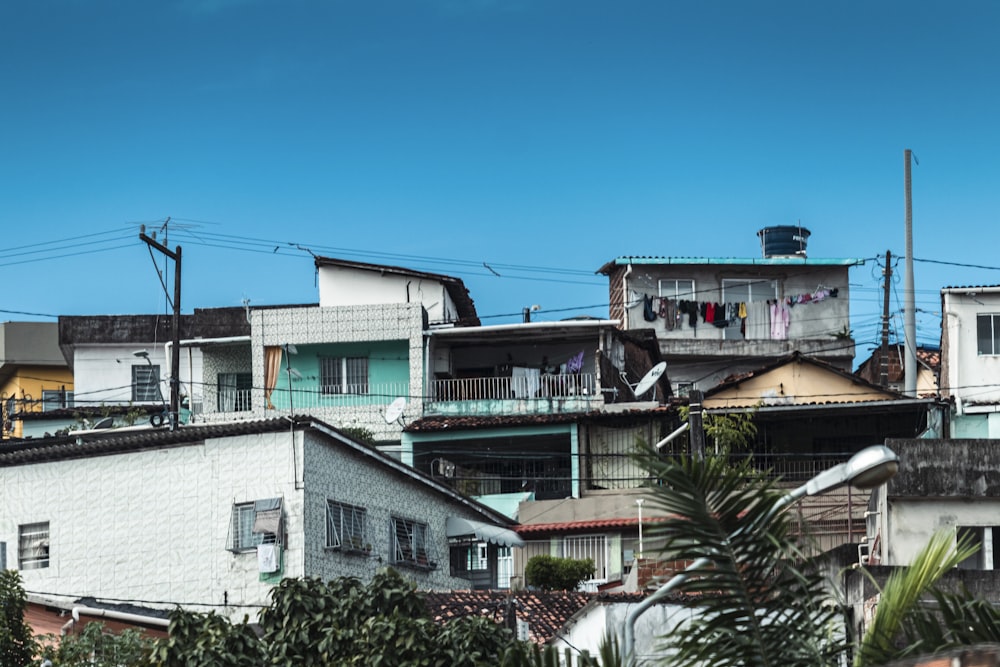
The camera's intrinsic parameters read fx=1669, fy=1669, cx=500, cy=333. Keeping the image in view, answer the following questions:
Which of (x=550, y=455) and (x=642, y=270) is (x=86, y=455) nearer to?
(x=550, y=455)

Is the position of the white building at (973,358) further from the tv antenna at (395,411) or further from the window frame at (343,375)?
the window frame at (343,375)

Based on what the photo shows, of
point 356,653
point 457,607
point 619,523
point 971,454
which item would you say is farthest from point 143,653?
point 619,523

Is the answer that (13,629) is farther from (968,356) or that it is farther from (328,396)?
(968,356)

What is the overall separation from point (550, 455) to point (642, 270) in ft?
49.7

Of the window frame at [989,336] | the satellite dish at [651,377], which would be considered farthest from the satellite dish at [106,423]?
the window frame at [989,336]

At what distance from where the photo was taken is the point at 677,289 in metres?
57.5

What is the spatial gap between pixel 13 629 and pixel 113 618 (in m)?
3.34

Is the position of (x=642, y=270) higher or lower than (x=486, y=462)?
higher

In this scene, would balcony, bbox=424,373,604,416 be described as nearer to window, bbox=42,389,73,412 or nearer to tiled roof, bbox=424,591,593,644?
window, bbox=42,389,73,412

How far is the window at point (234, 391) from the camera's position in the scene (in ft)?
160

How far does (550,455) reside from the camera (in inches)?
1719

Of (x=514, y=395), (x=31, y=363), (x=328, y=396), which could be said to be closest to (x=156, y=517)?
(x=328, y=396)

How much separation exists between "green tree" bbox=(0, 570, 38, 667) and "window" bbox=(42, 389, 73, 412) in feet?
106

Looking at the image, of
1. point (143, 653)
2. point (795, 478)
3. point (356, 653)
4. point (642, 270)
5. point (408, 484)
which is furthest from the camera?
point (642, 270)
